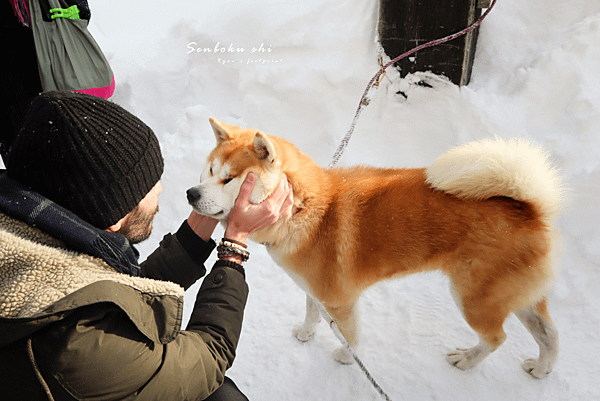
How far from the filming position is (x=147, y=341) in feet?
3.11

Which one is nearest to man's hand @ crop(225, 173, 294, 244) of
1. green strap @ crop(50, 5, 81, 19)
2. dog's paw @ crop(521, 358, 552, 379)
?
dog's paw @ crop(521, 358, 552, 379)

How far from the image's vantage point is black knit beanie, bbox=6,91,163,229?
0.97 m

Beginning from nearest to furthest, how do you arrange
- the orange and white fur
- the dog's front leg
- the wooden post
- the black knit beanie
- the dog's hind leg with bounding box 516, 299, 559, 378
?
the black knit beanie → the orange and white fur → the dog's hind leg with bounding box 516, 299, 559, 378 → the dog's front leg → the wooden post

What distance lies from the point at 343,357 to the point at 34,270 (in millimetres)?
1650

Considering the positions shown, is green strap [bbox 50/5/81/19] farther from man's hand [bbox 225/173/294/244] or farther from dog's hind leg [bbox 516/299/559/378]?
dog's hind leg [bbox 516/299/559/378]

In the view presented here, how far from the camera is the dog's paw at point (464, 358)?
1959mm

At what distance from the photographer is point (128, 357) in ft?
2.92

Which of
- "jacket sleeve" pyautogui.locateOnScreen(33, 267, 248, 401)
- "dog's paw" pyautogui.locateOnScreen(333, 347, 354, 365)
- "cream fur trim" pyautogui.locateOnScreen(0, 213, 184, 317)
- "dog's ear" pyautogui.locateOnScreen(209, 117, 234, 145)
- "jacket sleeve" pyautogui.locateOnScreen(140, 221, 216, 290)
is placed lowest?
"dog's paw" pyautogui.locateOnScreen(333, 347, 354, 365)

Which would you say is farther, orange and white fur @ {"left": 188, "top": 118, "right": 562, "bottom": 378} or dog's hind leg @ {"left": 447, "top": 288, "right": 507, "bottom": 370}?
dog's hind leg @ {"left": 447, "top": 288, "right": 507, "bottom": 370}

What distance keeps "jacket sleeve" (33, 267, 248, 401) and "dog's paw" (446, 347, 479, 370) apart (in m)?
1.41

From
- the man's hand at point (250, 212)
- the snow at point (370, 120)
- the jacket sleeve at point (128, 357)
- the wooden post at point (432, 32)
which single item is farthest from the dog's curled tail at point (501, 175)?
the wooden post at point (432, 32)

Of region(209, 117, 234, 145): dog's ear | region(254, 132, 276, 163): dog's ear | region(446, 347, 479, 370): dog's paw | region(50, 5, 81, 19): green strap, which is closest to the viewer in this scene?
region(254, 132, 276, 163): dog's ear

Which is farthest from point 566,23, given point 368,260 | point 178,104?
point 178,104

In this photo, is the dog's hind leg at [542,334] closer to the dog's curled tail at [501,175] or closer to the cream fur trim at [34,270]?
the dog's curled tail at [501,175]
